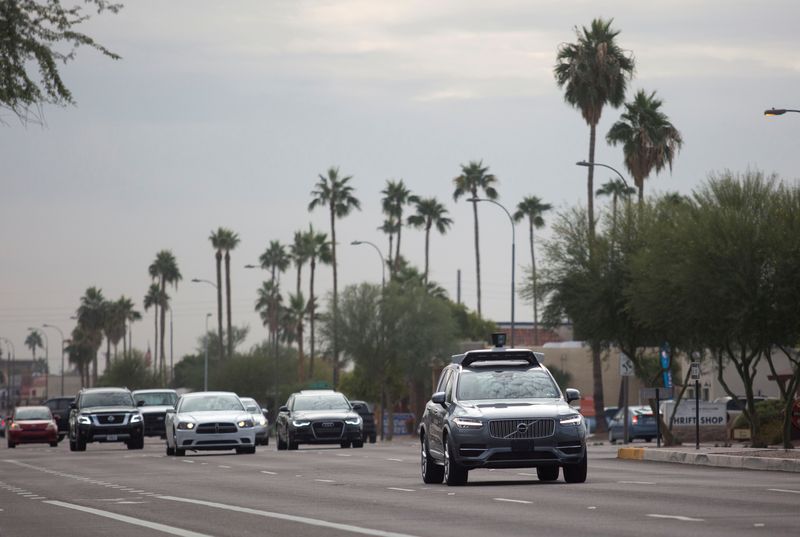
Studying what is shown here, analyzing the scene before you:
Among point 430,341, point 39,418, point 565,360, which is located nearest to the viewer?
point 39,418

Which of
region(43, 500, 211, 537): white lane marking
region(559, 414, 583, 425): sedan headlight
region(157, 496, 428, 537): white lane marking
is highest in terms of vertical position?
region(559, 414, 583, 425): sedan headlight

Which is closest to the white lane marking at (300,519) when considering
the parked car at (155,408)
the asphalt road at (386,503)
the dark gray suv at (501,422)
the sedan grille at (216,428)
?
the asphalt road at (386,503)

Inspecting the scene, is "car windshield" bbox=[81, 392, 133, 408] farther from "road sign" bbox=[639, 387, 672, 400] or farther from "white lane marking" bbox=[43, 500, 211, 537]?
"white lane marking" bbox=[43, 500, 211, 537]

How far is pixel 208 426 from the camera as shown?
1602 inches

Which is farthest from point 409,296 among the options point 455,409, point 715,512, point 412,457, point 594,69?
point 715,512

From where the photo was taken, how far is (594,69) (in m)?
67.9

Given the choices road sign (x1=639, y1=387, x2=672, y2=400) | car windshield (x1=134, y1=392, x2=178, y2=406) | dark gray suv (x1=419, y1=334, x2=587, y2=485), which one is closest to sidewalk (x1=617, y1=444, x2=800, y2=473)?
road sign (x1=639, y1=387, x2=672, y2=400)

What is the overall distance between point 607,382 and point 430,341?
69.9 ft

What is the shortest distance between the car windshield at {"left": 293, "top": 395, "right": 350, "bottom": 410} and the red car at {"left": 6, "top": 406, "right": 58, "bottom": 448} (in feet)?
53.6

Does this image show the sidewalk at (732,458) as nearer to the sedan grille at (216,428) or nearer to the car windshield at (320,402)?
the sedan grille at (216,428)

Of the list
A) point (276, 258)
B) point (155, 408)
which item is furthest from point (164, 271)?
point (155, 408)

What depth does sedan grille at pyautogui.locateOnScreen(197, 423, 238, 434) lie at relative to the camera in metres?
40.6

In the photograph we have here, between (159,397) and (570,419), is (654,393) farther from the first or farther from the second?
(159,397)

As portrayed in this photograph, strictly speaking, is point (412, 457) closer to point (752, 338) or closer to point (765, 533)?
point (752, 338)
